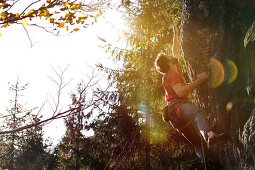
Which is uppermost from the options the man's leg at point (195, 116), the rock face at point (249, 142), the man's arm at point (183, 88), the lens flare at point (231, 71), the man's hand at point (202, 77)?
the man's hand at point (202, 77)

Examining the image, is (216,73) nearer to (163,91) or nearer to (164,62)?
(164,62)

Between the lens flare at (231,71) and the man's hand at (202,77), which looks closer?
the lens flare at (231,71)

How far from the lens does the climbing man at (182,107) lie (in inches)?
122

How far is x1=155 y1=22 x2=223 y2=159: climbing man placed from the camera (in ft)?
10.1

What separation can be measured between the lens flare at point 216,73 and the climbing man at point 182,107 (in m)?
0.12

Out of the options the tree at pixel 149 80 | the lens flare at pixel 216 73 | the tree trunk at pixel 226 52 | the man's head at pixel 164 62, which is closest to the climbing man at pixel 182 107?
the man's head at pixel 164 62

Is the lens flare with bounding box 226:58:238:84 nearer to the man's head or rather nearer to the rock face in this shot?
the rock face

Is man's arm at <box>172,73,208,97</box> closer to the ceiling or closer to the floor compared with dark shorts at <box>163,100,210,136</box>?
closer to the ceiling

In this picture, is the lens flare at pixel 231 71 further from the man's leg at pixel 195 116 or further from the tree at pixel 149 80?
the tree at pixel 149 80

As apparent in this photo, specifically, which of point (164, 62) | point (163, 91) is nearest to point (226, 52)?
point (164, 62)

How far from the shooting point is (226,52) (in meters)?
3.25

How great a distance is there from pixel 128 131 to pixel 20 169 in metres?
18.2

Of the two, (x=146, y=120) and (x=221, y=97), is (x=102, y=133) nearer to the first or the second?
(x=146, y=120)

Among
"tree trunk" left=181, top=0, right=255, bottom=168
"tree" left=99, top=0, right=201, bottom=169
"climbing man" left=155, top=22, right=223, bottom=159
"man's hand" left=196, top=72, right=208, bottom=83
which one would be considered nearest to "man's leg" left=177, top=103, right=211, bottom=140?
"climbing man" left=155, top=22, right=223, bottom=159
